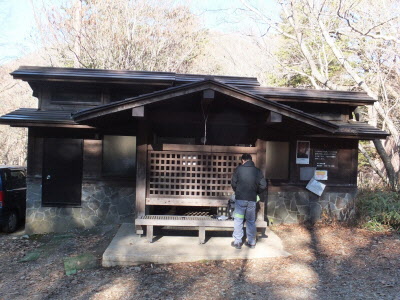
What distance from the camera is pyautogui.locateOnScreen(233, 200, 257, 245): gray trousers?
248 inches

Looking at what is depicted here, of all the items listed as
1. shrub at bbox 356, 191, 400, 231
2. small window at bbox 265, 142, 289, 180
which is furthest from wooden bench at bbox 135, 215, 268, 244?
shrub at bbox 356, 191, 400, 231

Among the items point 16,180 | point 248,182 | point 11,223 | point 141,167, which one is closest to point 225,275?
point 248,182

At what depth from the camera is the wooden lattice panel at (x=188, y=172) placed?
6992mm

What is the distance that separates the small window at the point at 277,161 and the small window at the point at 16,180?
6938 mm

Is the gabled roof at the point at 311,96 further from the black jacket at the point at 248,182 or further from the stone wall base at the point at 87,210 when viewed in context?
the stone wall base at the point at 87,210

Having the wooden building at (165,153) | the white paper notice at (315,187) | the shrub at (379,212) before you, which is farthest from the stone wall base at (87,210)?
the shrub at (379,212)

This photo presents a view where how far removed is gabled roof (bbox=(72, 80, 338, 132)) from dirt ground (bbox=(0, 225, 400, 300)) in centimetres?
273

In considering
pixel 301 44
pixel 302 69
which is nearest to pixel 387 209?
pixel 301 44

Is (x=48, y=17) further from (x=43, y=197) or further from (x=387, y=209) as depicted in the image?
(x=387, y=209)

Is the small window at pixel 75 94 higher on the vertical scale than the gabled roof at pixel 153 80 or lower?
lower

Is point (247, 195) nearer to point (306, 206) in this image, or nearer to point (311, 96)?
point (306, 206)

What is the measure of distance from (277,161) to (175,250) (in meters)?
4.04

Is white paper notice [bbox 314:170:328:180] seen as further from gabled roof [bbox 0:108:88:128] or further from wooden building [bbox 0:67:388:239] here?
gabled roof [bbox 0:108:88:128]

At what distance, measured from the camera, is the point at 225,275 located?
5.37 metres
